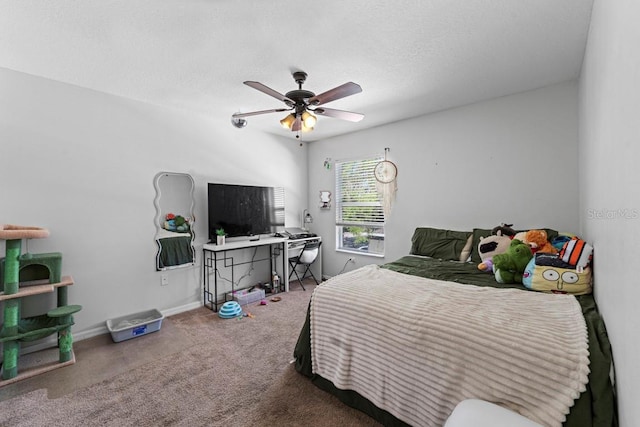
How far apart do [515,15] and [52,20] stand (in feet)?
9.72

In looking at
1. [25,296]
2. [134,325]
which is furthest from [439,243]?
[25,296]

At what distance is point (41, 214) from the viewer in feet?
8.38

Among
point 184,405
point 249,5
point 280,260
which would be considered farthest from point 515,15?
point 280,260

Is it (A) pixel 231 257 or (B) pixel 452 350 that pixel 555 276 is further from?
(A) pixel 231 257

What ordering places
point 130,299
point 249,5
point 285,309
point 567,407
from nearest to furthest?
point 567,407 → point 249,5 → point 130,299 → point 285,309

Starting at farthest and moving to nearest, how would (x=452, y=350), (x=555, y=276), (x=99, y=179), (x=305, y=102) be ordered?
(x=99, y=179) < (x=305, y=102) < (x=555, y=276) < (x=452, y=350)

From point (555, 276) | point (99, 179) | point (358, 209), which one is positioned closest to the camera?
point (555, 276)

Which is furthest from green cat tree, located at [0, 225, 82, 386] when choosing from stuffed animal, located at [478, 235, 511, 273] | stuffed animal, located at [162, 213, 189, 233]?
stuffed animal, located at [478, 235, 511, 273]

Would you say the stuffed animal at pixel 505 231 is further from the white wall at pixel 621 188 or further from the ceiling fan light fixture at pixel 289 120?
the ceiling fan light fixture at pixel 289 120

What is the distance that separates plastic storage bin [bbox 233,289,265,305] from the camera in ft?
11.8

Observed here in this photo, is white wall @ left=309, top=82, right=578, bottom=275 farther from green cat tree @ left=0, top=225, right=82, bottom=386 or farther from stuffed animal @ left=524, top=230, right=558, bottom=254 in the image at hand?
green cat tree @ left=0, top=225, right=82, bottom=386

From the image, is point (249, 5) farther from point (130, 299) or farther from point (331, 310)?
point (130, 299)

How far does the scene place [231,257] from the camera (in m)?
3.89

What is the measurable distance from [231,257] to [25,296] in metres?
2.01
